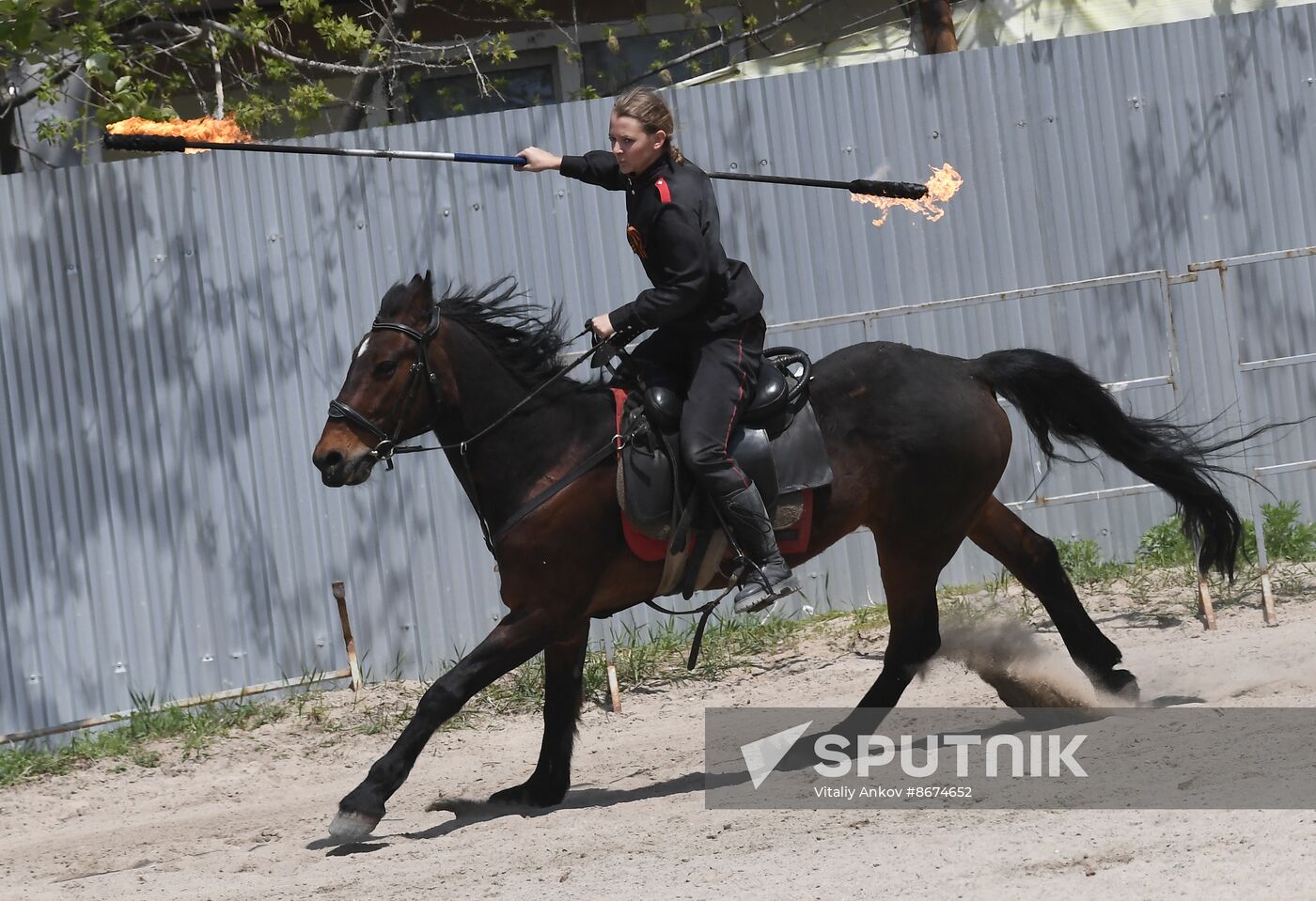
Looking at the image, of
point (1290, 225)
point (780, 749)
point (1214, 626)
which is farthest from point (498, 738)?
point (1290, 225)

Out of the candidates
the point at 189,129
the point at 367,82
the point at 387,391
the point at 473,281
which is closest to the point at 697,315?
the point at 387,391

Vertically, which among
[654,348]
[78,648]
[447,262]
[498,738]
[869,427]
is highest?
[447,262]

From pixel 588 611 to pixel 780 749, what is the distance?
117 cm

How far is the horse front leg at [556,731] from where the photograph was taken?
19.5ft

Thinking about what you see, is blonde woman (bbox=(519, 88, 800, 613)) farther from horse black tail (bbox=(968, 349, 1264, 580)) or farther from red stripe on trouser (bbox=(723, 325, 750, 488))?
horse black tail (bbox=(968, 349, 1264, 580))

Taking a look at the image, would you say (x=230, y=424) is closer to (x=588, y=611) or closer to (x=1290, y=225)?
(x=588, y=611)

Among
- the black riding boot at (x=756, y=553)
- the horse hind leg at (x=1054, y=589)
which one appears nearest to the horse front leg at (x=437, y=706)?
the black riding boot at (x=756, y=553)

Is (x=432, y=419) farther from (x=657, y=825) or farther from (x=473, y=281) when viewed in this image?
(x=473, y=281)

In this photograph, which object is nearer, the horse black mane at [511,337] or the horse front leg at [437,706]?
the horse front leg at [437,706]

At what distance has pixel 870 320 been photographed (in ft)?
26.7

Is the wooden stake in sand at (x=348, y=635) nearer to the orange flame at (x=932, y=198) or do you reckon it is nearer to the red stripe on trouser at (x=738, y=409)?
the red stripe on trouser at (x=738, y=409)

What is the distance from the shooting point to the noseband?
18.0 feet

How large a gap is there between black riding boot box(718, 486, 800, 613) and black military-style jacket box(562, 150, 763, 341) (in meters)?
0.69

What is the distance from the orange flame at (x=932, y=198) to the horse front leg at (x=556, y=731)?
3.84 m
